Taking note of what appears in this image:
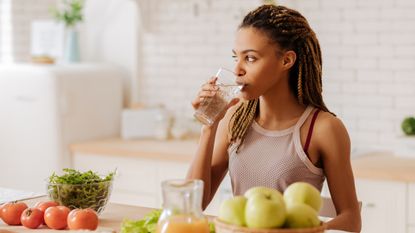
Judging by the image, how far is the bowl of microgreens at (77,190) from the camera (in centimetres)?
270

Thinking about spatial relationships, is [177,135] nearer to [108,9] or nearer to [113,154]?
[113,154]

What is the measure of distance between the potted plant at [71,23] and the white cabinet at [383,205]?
2.35 metres

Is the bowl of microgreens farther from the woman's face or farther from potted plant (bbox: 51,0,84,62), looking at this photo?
potted plant (bbox: 51,0,84,62)

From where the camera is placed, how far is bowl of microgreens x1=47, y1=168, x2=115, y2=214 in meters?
2.70

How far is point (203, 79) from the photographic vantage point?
A: 5.35 m

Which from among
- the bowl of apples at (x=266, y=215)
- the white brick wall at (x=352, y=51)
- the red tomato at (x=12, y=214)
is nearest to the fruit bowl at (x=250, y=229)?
the bowl of apples at (x=266, y=215)

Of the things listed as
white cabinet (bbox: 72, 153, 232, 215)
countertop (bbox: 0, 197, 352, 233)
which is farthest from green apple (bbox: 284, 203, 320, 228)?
white cabinet (bbox: 72, 153, 232, 215)

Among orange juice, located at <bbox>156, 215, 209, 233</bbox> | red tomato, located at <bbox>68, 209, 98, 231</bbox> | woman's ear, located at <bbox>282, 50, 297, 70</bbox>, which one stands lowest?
red tomato, located at <bbox>68, 209, 98, 231</bbox>

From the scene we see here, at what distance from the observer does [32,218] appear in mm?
2574

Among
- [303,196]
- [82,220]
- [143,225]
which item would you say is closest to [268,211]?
[303,196]

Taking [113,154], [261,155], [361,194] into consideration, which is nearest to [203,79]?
[113,154]

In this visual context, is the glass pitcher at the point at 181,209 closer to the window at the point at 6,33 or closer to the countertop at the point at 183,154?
the countertop at the point at 183,154

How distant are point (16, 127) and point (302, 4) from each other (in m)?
1.96

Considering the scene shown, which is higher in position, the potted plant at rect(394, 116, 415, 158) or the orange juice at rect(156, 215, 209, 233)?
the orange juice at rect(156, 215, 209, 233)
